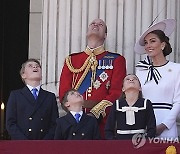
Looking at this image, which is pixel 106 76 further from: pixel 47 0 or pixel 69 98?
pixel 47 0

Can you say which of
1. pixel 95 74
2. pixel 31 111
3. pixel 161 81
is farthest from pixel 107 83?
pixel 31 111

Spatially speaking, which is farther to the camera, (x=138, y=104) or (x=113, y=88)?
(x=113, y=88)

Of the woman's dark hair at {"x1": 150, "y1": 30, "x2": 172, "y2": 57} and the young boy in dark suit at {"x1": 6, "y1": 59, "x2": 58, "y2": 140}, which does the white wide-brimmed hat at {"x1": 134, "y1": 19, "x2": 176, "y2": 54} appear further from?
the young boy in dark suit at {"x1": 6, "y1": 59, "x2": 58, "y2": 140}

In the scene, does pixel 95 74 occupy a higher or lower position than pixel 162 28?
lower

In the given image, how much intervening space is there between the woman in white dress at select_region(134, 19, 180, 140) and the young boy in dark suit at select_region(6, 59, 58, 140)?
2.50ft

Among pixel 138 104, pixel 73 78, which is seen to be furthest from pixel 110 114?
pixel 73 78

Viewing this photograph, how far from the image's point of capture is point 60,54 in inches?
267

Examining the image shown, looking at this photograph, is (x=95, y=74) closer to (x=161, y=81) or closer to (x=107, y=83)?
(x=107, y=83)

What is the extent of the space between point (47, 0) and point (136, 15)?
2.85ft

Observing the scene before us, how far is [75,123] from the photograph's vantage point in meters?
5.33

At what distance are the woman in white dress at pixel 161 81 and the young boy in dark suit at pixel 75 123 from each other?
507mm

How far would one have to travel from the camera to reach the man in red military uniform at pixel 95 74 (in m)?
5.77

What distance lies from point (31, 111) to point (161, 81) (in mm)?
1030

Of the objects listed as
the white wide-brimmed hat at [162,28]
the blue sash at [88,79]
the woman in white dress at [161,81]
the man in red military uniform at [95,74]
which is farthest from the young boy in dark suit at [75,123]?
the white wide-brimmed hat at [162,28]
